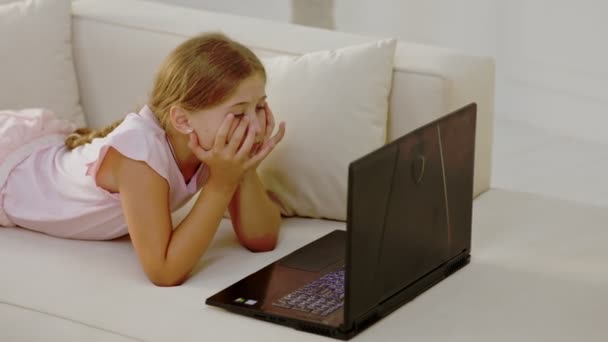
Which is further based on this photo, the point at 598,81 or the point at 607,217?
the point at 598,81

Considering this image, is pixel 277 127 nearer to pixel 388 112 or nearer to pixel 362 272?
pixel 388 112

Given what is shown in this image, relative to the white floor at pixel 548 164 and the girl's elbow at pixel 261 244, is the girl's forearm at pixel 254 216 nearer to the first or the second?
the girl's elbow at pixel 261 244

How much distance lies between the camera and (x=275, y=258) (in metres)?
2.14

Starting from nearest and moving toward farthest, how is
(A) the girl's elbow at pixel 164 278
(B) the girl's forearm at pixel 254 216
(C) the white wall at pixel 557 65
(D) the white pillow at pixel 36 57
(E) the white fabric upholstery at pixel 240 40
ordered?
1. (A) the girl's elbow at pixel 164 278
2. (B) the girl's forearm at pixel 254 216
3. (E) the white fabric upholstery at pixel 240 40
4. (D) the white pillow at pixel 36 57
5. (C) the white wall at pixel 557 65

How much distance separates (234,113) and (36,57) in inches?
30.1

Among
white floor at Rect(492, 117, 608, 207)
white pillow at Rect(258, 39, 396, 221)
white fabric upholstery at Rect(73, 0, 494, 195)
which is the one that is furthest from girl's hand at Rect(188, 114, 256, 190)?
white floor at Rect(492, 117, 608, 207)

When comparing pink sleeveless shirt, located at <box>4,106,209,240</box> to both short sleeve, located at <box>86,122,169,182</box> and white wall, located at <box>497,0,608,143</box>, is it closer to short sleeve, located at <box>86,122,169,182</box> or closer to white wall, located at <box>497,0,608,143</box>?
short sleeve, located at <box>86,122,169,182</box>

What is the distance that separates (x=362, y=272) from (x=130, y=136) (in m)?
0.55

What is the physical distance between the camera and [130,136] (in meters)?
2.07

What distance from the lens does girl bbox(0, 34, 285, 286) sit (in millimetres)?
2031

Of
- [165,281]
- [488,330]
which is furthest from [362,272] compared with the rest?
[165,281]

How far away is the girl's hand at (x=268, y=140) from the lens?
2.09m

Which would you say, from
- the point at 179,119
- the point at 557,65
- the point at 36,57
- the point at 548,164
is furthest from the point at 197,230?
the point at 557,65

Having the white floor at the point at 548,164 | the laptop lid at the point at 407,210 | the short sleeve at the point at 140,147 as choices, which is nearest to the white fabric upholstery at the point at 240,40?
the laptop lid at the point at 407,210
